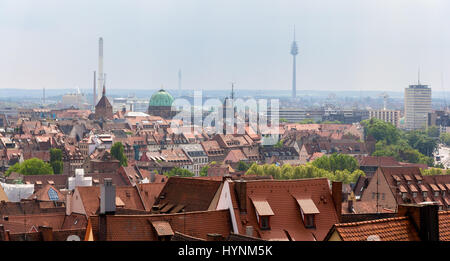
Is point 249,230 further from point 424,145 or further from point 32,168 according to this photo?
point 424,145

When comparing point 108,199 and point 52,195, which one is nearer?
point 108,199

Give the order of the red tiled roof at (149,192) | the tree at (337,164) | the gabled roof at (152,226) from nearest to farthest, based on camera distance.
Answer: the gabled roof at (152,226), the red tiled roof at (149,192), the tree at (337,164)

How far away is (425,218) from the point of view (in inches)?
509

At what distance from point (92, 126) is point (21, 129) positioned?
20117 millimetres

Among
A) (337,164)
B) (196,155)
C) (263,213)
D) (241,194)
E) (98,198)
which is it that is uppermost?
(241,194)

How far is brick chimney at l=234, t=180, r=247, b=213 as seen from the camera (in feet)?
85.6

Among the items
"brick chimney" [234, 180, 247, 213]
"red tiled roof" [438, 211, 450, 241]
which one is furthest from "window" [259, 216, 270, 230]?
"red tiled roof" [438, 211, 450, 241]

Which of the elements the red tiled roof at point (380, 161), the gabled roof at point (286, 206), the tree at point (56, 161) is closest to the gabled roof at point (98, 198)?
the gabled roof at point (286, 206)

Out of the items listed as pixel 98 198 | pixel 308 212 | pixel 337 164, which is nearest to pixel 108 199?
pixel 308 212

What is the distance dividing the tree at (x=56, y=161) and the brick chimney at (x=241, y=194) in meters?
82.7

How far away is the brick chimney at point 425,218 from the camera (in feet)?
41.9

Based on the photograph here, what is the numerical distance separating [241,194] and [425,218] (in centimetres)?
1355

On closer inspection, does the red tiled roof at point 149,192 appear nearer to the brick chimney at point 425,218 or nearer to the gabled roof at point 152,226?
the gabled roof at point 152,226

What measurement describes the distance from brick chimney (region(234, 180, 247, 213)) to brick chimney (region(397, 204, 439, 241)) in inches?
510
